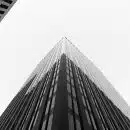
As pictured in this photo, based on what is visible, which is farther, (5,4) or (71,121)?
(5,4)

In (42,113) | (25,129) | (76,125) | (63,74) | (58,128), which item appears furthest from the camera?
(63,74)

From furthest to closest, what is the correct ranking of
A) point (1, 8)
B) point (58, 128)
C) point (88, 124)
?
point (1, 8)
point (88, 124)
point (58, 128)

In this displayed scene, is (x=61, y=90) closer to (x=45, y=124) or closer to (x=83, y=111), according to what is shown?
(x=83, y=111)

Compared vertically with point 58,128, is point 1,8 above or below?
above

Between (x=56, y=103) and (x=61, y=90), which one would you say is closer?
(x=56, y=103)

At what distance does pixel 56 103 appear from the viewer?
35219 mm

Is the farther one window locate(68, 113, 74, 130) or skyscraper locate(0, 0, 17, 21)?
skyscraper locate(0, 0, 17, 21)

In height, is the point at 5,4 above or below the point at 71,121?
above

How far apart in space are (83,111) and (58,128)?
10195 mm

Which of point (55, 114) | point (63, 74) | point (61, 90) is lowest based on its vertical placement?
point (55, 114)

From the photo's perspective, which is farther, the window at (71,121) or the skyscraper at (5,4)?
the skyscraper at (5,4)

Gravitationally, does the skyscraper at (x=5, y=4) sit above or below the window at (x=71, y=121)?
above

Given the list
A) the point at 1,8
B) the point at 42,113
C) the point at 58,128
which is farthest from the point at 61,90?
the point at 1,8

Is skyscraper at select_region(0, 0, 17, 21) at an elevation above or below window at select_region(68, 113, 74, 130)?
above
